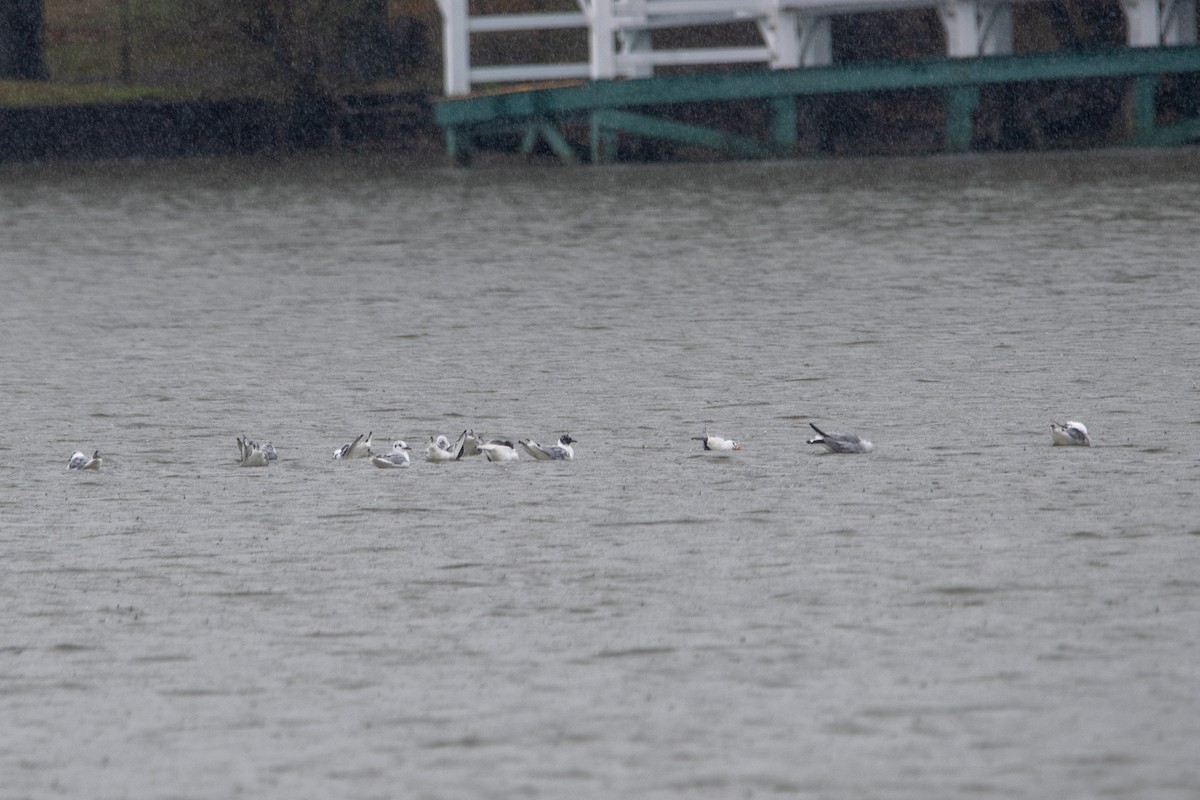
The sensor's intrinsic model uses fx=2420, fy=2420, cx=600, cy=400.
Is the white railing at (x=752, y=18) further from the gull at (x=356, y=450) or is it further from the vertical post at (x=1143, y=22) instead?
the gull at (x=356, y=450)

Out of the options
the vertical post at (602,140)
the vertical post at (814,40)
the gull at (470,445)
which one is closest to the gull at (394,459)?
the gull at (470,445)

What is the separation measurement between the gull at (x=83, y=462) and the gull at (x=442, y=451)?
1.30m

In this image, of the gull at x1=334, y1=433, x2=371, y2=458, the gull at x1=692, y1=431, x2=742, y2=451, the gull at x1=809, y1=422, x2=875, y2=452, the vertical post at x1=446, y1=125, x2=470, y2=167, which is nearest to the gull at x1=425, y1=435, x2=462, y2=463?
the gull at x1=334, y1=433, x2=371, y2=458

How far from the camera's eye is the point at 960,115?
112ft

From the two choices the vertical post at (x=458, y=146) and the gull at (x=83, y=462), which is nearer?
the gull at (x=83, y=462)

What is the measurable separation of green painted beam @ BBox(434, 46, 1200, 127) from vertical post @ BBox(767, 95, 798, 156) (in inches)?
18.8

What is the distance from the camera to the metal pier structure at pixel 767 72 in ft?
109

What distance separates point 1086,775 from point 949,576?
2.02 meters

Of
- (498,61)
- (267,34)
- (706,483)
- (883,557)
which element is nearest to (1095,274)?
(706,483)

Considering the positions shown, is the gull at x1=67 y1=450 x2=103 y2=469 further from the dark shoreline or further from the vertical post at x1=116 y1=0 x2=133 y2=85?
the vertical post at x1=116 y1=0 x2=133 y2=85

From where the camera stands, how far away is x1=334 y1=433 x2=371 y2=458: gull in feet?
31.4

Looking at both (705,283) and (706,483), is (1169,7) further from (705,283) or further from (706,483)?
(706,483)

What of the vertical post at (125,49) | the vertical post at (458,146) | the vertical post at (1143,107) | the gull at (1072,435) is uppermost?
the vertical post at (125,49)

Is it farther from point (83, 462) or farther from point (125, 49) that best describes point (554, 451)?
point (125, 49)
